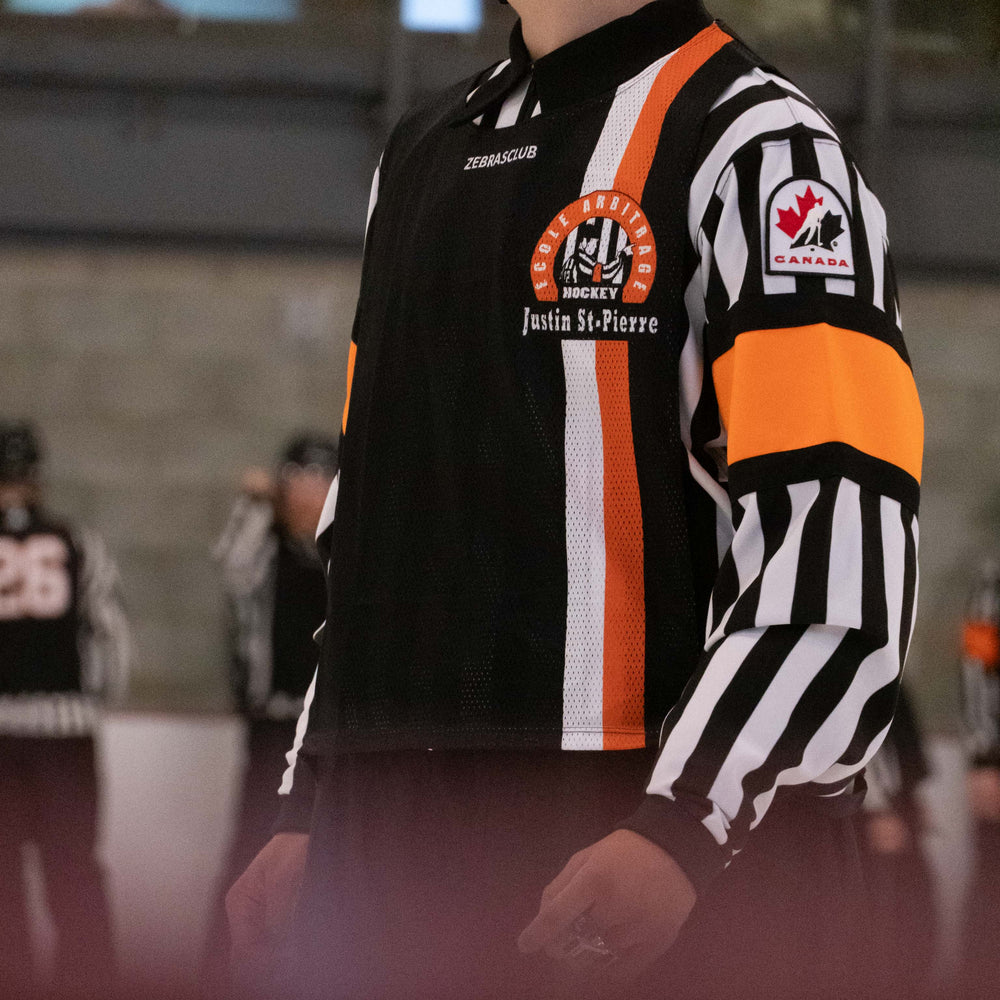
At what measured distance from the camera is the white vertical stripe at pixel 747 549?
3.09ft

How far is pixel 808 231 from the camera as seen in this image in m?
0.98

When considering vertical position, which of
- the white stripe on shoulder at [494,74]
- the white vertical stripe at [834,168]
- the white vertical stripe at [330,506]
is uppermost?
the white stripe on shoulder at [494,74]

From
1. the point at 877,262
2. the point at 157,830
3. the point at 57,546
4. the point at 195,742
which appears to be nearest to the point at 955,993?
the point at 877,262

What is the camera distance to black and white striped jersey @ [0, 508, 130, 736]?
4762 millimetres

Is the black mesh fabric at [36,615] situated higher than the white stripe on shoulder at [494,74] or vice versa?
the white stripe on shoulder at [494,74]

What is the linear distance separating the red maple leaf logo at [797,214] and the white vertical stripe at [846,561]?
7.6 inches

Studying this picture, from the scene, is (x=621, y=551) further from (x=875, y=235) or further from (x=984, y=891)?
(x=984, y=891)

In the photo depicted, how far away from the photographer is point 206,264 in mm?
7316

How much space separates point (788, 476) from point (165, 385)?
673cm

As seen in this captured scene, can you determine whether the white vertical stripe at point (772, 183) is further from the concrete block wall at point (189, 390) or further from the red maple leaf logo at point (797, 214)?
the concrete block wall at point (189, 390)

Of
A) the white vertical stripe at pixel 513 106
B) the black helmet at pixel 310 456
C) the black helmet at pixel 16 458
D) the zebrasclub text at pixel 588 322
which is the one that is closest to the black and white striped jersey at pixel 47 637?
the black helmet at pixel 16 458

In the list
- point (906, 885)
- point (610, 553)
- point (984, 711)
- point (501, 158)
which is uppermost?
point (501, 158)

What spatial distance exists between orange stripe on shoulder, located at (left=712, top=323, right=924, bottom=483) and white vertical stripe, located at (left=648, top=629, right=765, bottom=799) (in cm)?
14

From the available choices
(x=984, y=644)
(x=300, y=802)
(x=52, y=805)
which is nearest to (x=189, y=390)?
(x=52, y=805)
